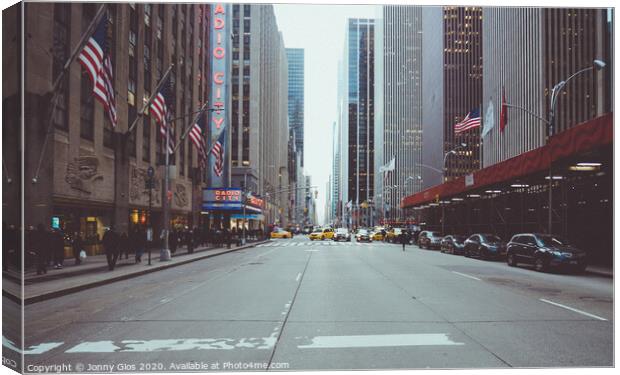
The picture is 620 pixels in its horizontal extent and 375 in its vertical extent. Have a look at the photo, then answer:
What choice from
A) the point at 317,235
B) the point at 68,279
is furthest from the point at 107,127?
the point at 317,235

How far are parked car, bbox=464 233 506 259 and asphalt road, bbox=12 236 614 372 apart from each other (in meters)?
13.0

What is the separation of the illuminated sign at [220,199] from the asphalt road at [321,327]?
4273 centimetres

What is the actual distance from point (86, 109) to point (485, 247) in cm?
2203

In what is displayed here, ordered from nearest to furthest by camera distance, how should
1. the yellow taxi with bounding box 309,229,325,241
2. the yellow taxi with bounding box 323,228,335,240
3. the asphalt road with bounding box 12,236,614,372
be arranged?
1. the asphalt road with bounding box 12,236,614,372
2. the yellow taxi with bounding box 309,229,325,241
3. the yellow taxi with bounding box 323,228,335,240

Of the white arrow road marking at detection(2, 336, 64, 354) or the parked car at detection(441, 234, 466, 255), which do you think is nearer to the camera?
the white arrow road marking at detection(2, 336, 64, 354)

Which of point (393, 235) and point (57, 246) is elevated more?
point (57, 246)

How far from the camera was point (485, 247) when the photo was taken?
93.4ft

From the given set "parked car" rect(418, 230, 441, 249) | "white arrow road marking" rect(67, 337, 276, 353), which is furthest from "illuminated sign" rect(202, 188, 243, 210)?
"white arrow road marking" rect(67, 337, 276, 353)

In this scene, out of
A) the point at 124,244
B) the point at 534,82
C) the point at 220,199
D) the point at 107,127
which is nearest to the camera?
the point at 124,244

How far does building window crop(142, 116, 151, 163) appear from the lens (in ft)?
108

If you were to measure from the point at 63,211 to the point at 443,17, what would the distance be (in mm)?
60028

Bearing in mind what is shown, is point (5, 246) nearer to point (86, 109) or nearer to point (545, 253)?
point (86, 109)

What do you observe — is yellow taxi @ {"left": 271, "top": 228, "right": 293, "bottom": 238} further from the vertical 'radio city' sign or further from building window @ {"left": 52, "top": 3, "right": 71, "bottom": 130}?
building window @ {"left": 52, "top": 3, "right": 71, "bottom": 130}

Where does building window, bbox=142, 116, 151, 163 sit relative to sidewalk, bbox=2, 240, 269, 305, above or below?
above
